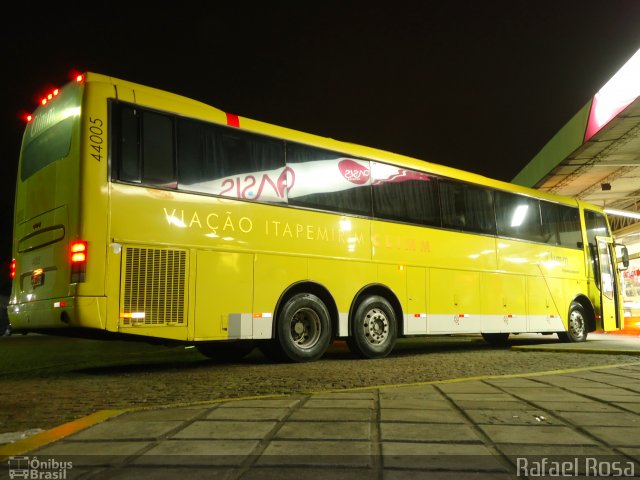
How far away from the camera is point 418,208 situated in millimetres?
10438

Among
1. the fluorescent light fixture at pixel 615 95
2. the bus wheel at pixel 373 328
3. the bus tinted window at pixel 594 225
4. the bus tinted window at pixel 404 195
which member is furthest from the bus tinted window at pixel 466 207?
the bus tinted window at pixel 594 225

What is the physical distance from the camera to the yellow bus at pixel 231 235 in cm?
674

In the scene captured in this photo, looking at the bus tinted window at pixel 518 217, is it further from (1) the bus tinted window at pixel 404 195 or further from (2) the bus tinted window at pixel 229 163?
(2) the bus tinted window at pixel 229 163

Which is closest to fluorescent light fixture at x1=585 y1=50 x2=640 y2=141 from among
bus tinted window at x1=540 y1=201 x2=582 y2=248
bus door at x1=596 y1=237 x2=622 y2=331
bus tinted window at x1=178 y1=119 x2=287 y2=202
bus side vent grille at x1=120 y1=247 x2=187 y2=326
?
bus tinted window at x1=540 y1=201 x2=582 y2=248

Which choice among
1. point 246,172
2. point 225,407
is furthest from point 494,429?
point 246,172

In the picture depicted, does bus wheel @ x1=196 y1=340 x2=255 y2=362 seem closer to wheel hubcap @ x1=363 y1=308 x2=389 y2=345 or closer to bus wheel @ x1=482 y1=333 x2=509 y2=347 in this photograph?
wheel hubcap @ x1=363 y1=308 x2=389 y2=345

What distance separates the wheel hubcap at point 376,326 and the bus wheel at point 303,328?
938 millimetres

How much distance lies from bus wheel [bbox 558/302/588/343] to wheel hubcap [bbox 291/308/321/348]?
26.5 ft

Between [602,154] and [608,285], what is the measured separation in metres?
3.54

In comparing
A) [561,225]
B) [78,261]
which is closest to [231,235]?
[78,261]

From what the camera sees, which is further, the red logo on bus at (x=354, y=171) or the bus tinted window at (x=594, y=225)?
the bus tinted window at (x=594, y=225)

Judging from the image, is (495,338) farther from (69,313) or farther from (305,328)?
(69,313)

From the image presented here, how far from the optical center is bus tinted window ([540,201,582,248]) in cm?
1348

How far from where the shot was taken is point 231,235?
7.81 meters
